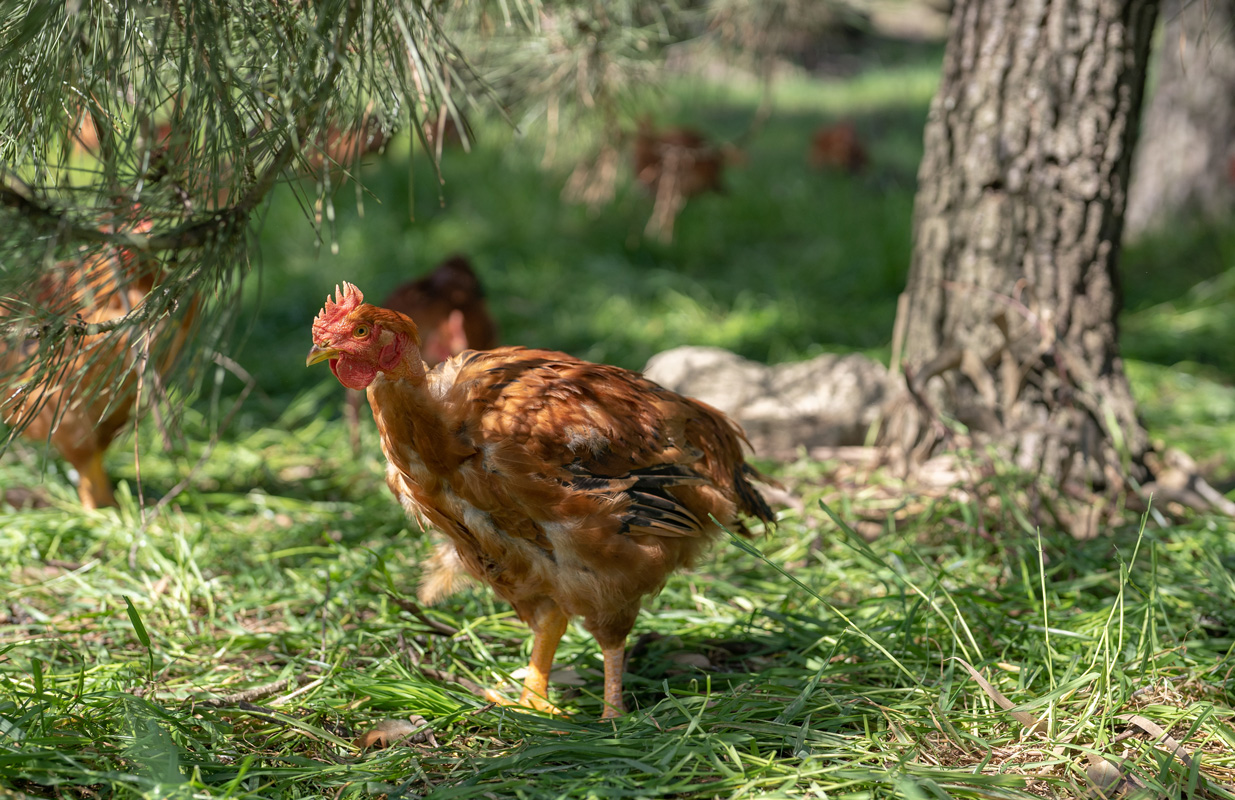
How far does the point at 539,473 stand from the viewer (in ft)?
6.98

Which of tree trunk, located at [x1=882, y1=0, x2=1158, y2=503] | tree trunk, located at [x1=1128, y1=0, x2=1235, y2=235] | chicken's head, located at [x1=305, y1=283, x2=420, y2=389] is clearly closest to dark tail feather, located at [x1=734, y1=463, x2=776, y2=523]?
tree trunk, located at [x1=882, y1=0, x2=1158, y2=503]

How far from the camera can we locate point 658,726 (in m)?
2.00

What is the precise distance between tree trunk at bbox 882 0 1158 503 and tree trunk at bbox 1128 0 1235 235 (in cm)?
485

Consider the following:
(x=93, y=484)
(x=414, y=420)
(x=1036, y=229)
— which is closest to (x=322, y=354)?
(x=414, y=420)

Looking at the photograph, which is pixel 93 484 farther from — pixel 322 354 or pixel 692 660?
pixel 692 660

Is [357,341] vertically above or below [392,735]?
above

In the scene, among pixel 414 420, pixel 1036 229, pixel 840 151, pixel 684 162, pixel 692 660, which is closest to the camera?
pixel 414 420

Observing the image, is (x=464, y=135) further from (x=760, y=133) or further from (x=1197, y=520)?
(x=760, y=133)

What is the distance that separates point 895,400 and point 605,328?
2516 millimetres

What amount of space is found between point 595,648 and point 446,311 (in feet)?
7.55

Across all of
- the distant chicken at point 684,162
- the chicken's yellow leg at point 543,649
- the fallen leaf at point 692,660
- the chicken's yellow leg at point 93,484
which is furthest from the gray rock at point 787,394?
the distant chicken at point 684,162

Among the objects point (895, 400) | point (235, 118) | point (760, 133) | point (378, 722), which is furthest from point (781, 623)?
point (760, 133)

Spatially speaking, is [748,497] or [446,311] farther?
[446,311]

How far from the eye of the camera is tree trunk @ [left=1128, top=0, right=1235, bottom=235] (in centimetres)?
727
